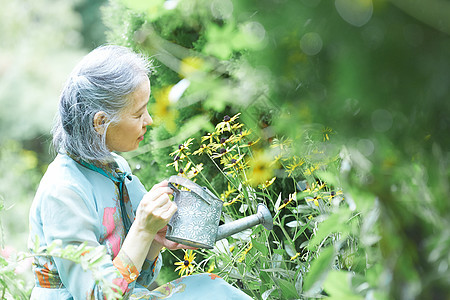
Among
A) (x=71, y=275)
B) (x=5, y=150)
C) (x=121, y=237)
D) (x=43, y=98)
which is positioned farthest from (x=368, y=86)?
(x=43, y=98)

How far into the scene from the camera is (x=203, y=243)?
1.33m

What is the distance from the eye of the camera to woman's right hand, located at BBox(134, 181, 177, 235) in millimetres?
1247

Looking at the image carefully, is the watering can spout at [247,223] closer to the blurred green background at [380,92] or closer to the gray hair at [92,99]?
the gray hair at [92,99]

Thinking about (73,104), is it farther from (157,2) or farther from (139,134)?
(157,2)

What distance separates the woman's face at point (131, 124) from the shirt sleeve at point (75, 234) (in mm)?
198

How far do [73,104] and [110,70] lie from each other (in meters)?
0.14

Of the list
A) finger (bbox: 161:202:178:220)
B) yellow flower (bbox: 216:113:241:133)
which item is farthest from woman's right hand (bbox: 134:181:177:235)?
yellow flower (bbox: 216:113:241:133)

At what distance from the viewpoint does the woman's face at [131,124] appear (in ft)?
4.55

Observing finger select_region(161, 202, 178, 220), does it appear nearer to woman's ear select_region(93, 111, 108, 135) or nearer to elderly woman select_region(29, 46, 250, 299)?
elderly woman select_region(29, 46, 250, 299)

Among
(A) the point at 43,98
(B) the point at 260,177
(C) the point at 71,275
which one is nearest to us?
(C) the point at 71,275

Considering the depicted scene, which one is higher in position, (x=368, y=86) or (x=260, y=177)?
(x=368, y=86)

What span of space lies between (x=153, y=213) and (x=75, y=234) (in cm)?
19

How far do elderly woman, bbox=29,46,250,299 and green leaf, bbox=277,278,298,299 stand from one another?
195 mm

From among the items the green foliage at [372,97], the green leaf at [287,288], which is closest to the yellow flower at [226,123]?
the green leaf at [287,288]
